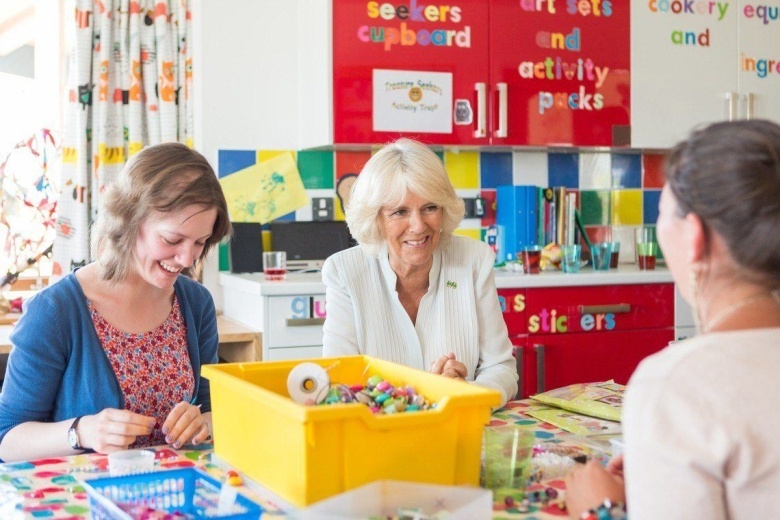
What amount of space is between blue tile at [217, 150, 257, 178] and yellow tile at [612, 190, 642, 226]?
1.61m

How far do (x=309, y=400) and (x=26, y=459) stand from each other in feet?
2.05

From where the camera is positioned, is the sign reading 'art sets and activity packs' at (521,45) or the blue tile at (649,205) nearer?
the sign reading 'art sets and activity packs' at (521,45)

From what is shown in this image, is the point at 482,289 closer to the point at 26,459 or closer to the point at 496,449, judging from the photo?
the point at 496,449

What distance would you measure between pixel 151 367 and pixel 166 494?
26.7 inches

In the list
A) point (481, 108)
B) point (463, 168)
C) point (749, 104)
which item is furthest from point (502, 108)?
point (749, 104)

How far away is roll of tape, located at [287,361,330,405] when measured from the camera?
1.42m

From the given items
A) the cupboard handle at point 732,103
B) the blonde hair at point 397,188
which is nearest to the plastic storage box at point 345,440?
the blonde hair at point 397,188

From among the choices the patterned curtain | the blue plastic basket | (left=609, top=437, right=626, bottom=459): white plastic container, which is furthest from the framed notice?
the blue plastic basket

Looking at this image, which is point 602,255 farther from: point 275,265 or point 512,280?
point 275,265

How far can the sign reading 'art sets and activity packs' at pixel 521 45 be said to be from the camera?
3400 mm

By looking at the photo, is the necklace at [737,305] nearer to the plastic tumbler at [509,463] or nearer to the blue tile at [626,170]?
the plastic tumbler at [509,463]

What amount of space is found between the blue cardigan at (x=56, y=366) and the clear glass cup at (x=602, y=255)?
2.33 meters

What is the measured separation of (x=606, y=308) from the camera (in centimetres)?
340

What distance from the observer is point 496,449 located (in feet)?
4.43
